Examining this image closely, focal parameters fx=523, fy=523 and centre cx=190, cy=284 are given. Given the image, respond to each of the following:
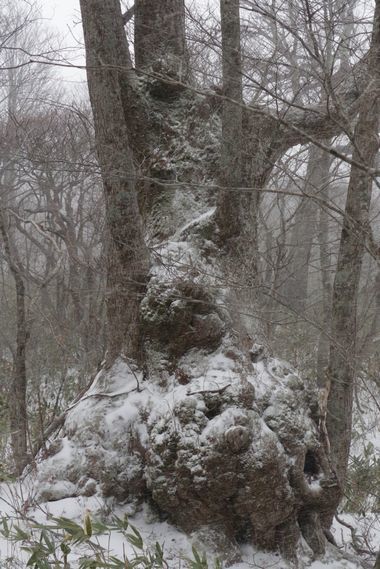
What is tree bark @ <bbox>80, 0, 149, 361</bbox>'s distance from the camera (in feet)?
12.8

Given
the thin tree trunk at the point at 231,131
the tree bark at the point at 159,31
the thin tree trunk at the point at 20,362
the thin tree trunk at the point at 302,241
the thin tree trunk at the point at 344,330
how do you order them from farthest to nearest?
the thin tree trunk at the point at 302,241 → the thin tree trunk at the point at 20,362 → the thin tree trunk at the point at 344,330 → the tree bark at the point at 159,31 → the thin tree trunk at the point at 231,131

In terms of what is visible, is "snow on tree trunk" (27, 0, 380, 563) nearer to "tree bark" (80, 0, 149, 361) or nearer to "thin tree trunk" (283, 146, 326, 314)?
"tree bark" (80, 0, 149, 361)

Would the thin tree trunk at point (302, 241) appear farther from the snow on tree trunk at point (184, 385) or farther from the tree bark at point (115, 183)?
the tree bark at point (115, 183)

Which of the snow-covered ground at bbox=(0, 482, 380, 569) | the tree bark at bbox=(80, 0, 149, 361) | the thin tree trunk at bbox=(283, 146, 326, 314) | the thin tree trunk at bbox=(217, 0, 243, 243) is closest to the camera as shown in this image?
the snow-covered ground at bbox=(0, 482, 380, 569)

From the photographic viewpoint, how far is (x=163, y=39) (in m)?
4.40

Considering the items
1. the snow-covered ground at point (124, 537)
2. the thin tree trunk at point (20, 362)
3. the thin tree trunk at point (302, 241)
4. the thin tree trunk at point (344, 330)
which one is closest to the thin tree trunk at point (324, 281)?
the thin tree trunk at point (302, 241)

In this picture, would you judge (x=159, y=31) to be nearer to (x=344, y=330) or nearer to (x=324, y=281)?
(x=344, y=330)

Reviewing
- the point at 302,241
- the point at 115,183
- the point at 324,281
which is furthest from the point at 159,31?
the point at 324,281

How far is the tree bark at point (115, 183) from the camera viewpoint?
3891 mm

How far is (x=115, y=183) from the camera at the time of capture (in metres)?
3.88

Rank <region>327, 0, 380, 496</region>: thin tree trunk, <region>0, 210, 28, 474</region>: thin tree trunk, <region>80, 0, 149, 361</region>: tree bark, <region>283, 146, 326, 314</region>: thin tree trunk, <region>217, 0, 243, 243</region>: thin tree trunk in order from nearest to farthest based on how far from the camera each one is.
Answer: <region>217, 0, 243, 243</region>: thin tree trunk → <region>80, 0, 149, 361</region>: tree bark → <region>327, 0, 380, 496</region>: thin tree trunk → <region>0, 210, 28, 474</region>: thin tree trunk → <region>283, 146, 326, 314</region>: thin tree trunk

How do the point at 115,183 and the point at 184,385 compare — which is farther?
the point at 115,183

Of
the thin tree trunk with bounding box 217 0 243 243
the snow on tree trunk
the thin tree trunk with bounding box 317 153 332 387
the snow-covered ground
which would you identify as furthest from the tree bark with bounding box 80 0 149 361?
the thin tree trunk with bounding box 317 153 332 387

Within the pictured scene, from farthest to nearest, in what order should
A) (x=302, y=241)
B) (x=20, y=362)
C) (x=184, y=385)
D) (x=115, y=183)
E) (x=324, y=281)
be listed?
(x=324, y=281) → (x=302, y=241) → (x=20, y=362) → (x=115, y=183) → (x=184, y=385)
